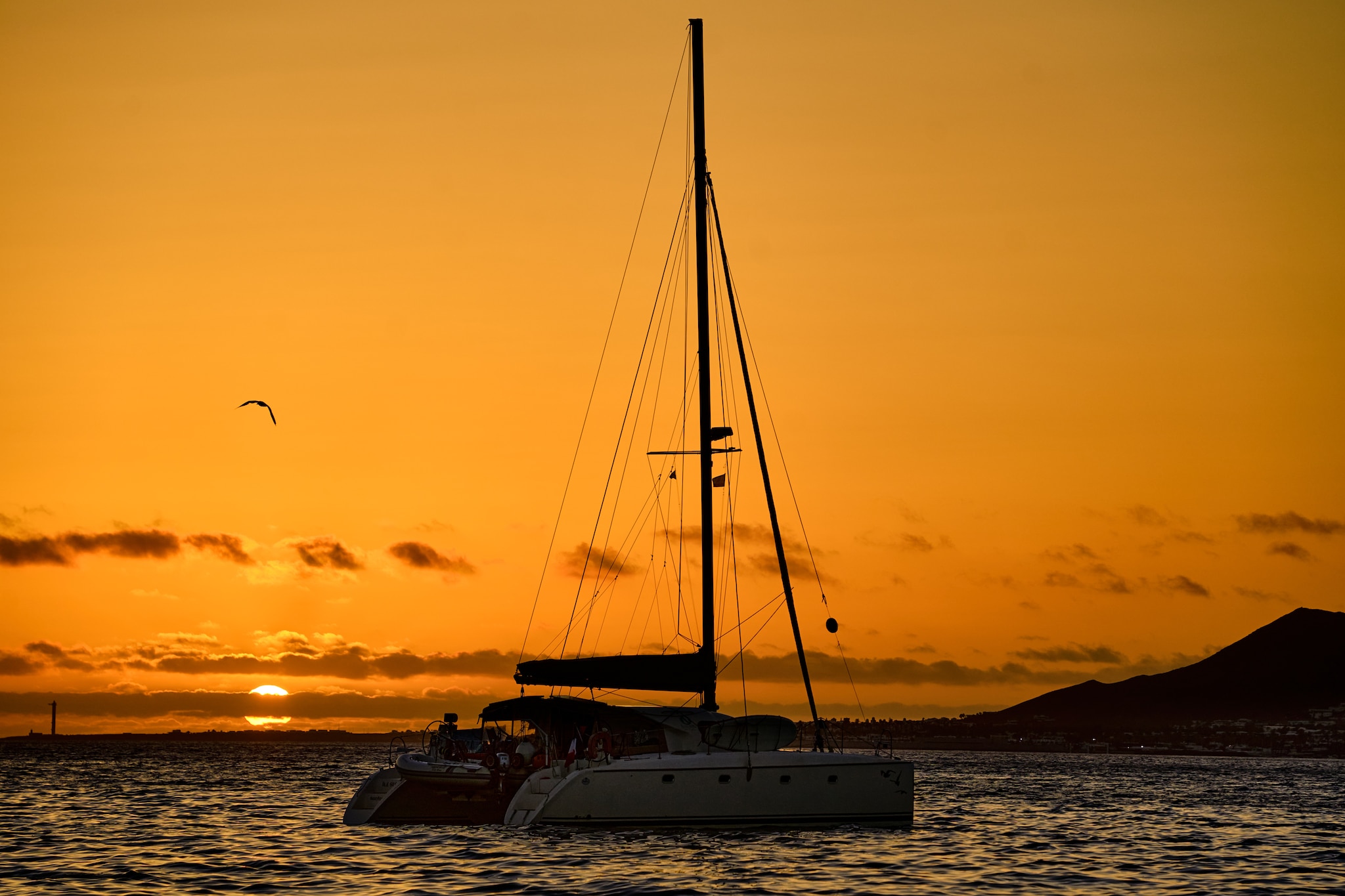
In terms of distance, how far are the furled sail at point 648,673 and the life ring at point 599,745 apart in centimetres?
167

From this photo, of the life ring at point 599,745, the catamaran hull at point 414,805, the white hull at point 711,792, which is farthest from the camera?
the catamaran hull at point 414,805

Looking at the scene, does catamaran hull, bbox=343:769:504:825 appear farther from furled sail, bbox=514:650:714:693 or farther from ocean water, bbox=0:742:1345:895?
furled sail, bbox=514:650:714:693

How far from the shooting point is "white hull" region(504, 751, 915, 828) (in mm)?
31328

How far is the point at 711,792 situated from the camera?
31359mm

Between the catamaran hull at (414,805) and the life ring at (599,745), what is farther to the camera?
the catamaran hull at (414,805)

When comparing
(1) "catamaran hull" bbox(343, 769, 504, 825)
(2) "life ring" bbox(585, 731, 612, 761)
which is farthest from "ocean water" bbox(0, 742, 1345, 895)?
(2) "life ring" bbox(585, 731, 612, 761)

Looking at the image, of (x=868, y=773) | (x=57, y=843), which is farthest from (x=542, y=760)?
(x=57, y=843)

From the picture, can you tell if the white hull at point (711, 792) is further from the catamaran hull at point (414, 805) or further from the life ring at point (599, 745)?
the catamaran hull at point (414, 805)

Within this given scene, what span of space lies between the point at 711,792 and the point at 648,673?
4.26 meters

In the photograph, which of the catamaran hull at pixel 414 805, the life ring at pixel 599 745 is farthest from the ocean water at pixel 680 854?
the life ring at pixel 599 745

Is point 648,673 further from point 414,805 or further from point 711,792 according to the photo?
point 414,805

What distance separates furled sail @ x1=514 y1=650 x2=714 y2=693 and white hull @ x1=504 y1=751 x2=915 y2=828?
2806 mm

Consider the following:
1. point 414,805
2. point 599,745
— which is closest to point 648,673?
point 599,745

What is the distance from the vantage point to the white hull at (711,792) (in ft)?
103
